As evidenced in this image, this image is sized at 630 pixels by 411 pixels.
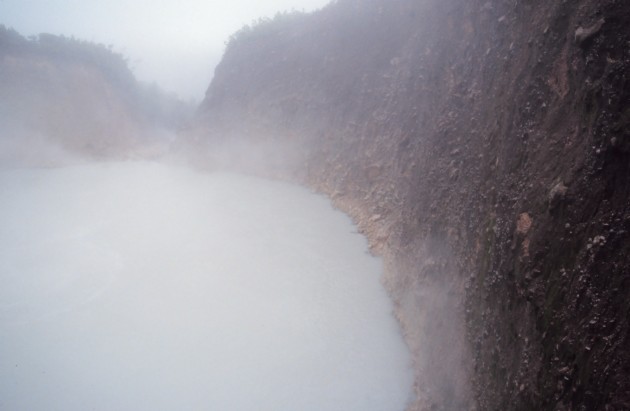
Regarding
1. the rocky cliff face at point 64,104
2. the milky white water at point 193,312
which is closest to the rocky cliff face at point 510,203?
the milky white water at point 193,312

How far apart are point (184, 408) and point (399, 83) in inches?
483

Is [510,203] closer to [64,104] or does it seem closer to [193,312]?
[193,312]

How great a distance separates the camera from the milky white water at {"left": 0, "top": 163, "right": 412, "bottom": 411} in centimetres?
662

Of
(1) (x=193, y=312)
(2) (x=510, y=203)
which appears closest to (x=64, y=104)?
(1) (x=193, y=312)

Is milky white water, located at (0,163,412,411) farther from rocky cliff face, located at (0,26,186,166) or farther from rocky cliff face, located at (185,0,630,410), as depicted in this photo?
rocky cliff face, located at (0,26,186,166)

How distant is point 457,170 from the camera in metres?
7.33

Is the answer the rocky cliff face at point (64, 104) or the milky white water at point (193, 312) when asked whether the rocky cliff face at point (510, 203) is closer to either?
the milky white water at point (193, 312)

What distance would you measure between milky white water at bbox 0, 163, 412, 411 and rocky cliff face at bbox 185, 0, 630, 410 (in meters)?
1.11

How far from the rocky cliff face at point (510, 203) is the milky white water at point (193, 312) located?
1111mm

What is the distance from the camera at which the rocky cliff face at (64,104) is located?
2442cm

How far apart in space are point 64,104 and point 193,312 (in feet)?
83.2

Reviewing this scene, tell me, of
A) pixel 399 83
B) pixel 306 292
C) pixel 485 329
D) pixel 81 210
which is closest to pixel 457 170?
pixel 485 329

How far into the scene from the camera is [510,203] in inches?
187

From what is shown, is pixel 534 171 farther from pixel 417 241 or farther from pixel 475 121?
pixel 417 241
